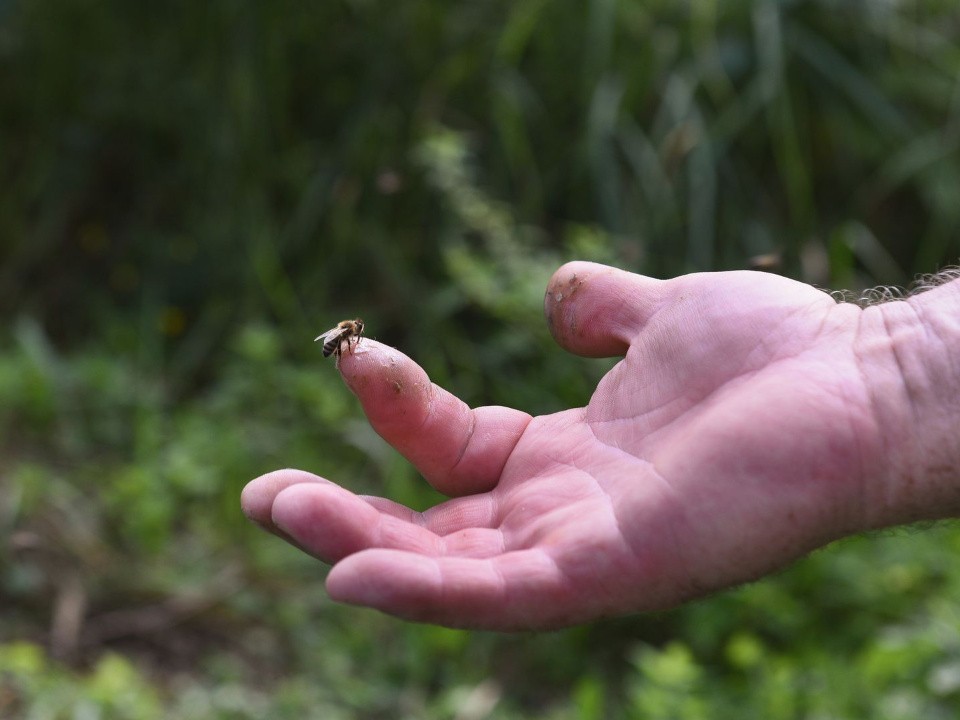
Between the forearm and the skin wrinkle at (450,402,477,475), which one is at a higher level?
the skin wrinkle at (450,402,477,475)

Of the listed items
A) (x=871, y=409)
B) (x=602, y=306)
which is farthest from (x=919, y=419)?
(x=602, y=306)

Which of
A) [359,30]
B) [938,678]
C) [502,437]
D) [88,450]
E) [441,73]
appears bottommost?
[938,678]

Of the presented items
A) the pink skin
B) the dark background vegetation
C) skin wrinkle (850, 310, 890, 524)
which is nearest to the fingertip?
the pink skin

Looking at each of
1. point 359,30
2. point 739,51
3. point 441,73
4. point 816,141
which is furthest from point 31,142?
point 816,141

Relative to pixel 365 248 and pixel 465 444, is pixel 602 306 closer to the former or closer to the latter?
pixel 465 444

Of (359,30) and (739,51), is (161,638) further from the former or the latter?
(739,51)

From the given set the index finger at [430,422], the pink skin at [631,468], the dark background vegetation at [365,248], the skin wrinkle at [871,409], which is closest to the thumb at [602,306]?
the pink skin at [631,468]

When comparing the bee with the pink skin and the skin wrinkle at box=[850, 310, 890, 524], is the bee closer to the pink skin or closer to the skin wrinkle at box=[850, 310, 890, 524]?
the pink skin
